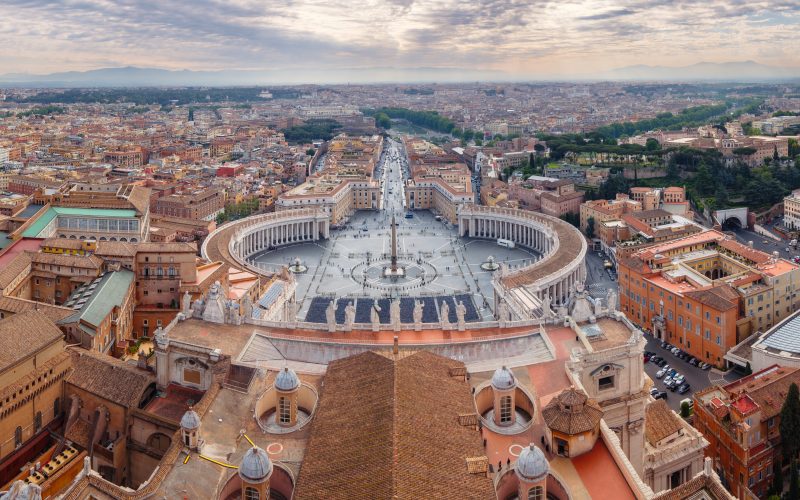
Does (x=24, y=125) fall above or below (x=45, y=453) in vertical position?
above

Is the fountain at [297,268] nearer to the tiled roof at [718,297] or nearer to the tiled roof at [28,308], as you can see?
the tiled roof at [28,308]

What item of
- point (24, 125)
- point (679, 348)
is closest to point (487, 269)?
point (679, 348)

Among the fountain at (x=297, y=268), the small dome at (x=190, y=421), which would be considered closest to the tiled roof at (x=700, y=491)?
the small dome at (x=190, y=421)

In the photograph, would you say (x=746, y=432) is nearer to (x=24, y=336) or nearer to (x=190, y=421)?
(x=190, y=421)

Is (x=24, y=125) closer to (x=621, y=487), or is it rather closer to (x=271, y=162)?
(x=271, y=162)

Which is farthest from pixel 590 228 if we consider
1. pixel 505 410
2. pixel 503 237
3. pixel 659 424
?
pixel 505 410

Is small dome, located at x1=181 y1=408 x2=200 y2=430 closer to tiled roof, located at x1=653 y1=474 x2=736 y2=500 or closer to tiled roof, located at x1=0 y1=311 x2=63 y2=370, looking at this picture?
tiled roof, located at x1=0 y1=311 x2=63 y2=370
